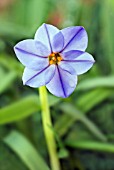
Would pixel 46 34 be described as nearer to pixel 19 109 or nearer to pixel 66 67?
pixel 66 67

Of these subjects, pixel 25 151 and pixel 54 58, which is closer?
pixel 54 58

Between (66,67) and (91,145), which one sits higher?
(66,67)

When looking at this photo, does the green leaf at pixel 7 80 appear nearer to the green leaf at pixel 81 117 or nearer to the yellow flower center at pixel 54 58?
the green leaf at pixel 81 117

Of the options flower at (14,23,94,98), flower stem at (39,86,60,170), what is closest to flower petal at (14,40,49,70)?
flower at (14,23,94,98)

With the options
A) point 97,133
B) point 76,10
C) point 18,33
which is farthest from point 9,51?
point 97,133

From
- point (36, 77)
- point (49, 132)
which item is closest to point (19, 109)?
point (49, 132)

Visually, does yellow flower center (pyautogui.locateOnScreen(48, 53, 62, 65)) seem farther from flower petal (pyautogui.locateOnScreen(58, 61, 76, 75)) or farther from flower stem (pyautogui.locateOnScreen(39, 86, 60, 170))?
flower stem (pyautogui.locateOnScreen(39, 86, 60, 170))

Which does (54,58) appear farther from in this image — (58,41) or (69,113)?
(69,113)

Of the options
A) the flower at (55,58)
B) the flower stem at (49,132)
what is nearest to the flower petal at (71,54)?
the flower at (55,58)
